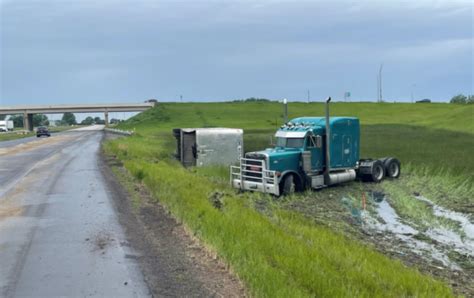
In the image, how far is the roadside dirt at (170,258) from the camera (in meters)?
7.80

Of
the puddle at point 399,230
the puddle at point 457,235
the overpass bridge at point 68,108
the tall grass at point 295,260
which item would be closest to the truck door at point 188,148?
the puddle at point 399,230

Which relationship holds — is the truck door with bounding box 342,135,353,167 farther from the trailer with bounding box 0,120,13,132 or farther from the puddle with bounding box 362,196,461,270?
the trailer with bounding box 0,120,13,132

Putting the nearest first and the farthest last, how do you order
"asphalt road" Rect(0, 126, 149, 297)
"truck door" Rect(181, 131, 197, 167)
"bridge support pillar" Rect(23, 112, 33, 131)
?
"asphalt road" Rect(0, 126, 149, 297) → "truck door" Rect(181, 131, 197, 167) → "bridge support pillar" Rect(23, 112, 33, 131)

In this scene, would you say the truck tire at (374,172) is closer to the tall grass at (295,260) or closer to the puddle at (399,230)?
the puddle at (399,230)

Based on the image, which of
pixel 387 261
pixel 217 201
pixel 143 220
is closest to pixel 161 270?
pixel 387 261

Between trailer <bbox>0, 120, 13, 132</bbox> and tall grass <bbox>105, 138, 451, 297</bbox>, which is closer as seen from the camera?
tall grass <bbox>105, 138, 451, 297</bbox>

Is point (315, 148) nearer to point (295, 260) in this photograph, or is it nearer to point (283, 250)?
point (283, 250)

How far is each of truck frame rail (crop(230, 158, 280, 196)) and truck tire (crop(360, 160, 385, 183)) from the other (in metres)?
5.23

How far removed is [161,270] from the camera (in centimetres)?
886

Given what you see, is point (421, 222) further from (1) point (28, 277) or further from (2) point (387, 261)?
(1) point (28, 277)

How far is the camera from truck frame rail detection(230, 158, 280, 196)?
1964 cm

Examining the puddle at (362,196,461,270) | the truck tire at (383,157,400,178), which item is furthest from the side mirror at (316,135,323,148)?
the truck tire at (383,157,400,178)

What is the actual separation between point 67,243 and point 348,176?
14.0 meters

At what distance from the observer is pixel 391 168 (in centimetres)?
2427
